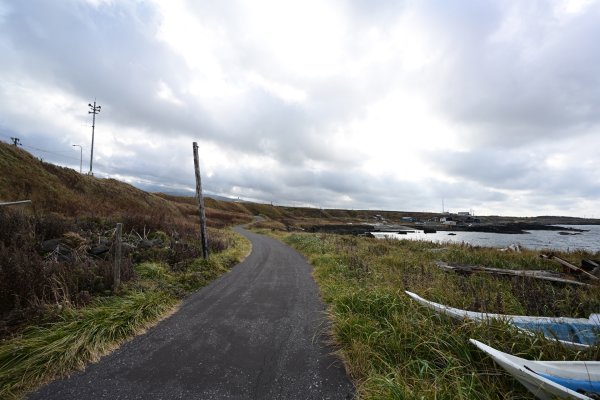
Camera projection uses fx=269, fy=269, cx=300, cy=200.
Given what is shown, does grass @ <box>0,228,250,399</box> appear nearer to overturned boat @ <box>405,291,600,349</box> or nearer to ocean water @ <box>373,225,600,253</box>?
overturned boat @ <box>405,291,600,349</box>

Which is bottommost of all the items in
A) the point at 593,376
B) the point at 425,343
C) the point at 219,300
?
the point at 219,300

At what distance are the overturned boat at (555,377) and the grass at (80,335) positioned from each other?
648cm

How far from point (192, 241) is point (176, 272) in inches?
222

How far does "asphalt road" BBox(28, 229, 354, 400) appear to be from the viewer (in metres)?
3.92

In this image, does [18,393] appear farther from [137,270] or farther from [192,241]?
[192,241]

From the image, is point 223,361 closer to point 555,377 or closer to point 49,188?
point 555,377

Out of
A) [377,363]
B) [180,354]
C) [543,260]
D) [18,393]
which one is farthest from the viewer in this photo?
[543,260]

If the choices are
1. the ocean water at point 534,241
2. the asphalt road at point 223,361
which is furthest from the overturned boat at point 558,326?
the ocean water at point 534,241

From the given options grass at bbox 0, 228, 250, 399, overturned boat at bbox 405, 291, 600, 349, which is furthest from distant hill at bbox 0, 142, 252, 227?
overturned boat at bbox 405, 291, 600, 349

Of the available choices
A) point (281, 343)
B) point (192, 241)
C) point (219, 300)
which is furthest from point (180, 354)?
point (192, 241)

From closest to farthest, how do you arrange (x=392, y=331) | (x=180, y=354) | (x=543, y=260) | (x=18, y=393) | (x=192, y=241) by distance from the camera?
(x=18, y=393) → (x=180, y=354) → (x=392, y=331) → (x=543, y=260) → (x=192, y=241)

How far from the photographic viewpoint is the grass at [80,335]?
13.6 ft

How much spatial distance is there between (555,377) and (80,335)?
765cm

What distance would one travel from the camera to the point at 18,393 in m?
3.78
